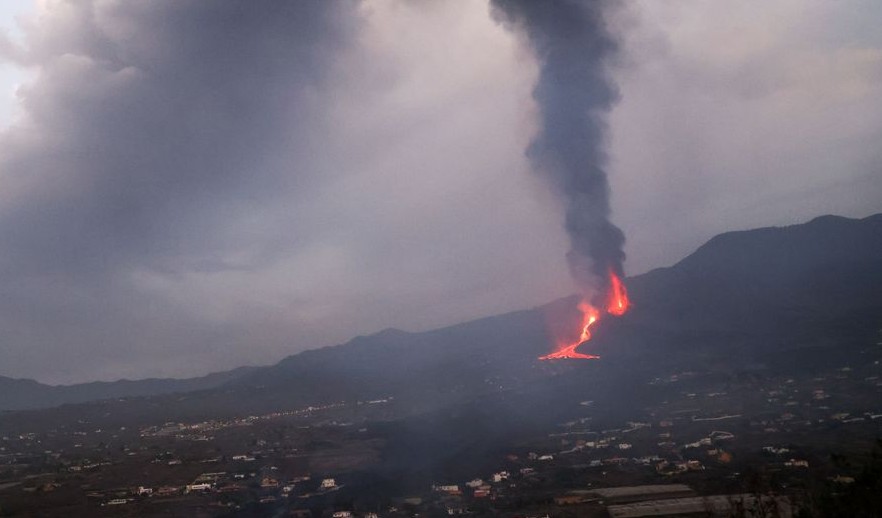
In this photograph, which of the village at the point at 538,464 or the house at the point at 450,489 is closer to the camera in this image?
the village at the point at 538,464

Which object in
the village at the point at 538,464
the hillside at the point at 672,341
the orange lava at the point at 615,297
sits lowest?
the village at the point at 538,464

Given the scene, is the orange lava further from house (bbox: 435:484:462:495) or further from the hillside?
house (bbox: 435:484:462:495)

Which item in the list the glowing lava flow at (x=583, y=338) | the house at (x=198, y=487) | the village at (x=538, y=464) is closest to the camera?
the village at (x=538, y=464)

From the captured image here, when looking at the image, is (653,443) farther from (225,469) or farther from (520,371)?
(520,371)

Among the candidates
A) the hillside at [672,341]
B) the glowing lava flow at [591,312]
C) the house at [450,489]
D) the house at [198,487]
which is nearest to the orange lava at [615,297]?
the glowing lava flow at [591,312]

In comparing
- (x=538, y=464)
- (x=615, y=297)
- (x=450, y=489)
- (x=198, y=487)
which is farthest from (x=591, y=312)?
(x=198, y=487)

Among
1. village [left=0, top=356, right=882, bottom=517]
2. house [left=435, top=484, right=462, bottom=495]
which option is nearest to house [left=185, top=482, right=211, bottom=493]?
village [left=0, top=356, right=882, bottom=517]

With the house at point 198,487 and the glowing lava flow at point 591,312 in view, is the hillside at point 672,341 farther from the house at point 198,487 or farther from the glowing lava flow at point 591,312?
the house at point 198,487

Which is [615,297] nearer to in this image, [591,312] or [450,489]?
[591,312]

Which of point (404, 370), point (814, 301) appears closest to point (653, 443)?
point (814, 301)
